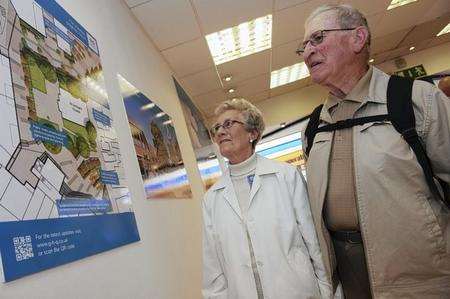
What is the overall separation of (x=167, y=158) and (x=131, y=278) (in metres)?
1.29

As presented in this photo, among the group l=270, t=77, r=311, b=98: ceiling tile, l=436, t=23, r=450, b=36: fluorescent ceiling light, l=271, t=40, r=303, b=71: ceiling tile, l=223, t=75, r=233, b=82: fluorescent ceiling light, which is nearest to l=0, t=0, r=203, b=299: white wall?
l=223, t=75, r=233, b=82: fluorescent ceiling light

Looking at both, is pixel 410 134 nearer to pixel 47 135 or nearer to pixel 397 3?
pixel 47 135

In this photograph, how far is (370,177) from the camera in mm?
1211

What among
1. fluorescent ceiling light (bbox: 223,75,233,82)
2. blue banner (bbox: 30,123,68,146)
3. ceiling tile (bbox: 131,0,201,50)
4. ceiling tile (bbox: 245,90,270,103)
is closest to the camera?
blue banner (bbox: 30,123,68,146)

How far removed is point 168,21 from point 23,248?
2.75m

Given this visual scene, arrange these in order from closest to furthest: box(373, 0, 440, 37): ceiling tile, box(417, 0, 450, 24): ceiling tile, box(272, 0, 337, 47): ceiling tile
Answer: box(272, 0, 337, 47): ceiling tile → box(373, 0, 440, 37): ceiling tile → box(417, 0, 450, 24): ceiling tile

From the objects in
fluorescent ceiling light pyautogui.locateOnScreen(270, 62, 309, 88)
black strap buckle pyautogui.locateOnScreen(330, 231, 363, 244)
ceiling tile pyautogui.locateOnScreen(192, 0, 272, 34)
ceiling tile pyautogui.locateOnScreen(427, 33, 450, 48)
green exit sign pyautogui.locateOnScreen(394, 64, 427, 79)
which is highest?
ceiling tile pyautogui.locateOnScreen(427, 33, 450, 48)

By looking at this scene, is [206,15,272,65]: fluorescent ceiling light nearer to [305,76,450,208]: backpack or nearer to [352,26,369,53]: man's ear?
[352,26,369,53]: man's ear

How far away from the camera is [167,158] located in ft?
8.64

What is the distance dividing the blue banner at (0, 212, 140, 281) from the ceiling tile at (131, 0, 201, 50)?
2.18 metres

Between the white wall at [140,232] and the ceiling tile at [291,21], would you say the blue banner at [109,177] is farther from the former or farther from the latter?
the ceiling tile at [291,21]

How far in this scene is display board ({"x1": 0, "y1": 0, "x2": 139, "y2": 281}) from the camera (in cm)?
90

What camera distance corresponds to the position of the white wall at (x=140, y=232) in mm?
1048

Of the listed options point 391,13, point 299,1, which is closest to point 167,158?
point 299,1
